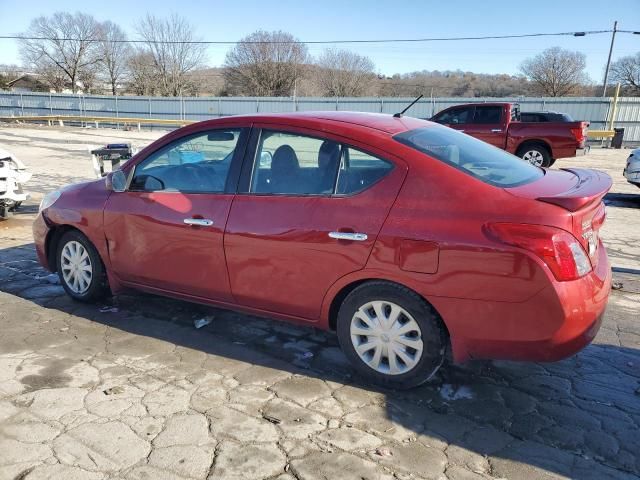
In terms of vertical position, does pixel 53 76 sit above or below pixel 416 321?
above

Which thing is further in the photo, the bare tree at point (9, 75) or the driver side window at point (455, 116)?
the bare tree at point (9, 75)

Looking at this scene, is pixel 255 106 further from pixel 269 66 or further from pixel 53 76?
pixel 53 76

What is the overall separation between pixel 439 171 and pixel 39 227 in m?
3.76

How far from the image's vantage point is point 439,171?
3.05 m

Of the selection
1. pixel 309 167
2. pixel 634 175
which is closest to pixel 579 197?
pixel 309 167

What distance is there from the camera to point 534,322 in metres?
2.77

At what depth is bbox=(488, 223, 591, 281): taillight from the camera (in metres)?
2.69

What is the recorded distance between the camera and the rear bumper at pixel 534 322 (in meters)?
2.72

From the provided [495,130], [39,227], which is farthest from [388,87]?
[39,227]

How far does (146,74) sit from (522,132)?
199 ft

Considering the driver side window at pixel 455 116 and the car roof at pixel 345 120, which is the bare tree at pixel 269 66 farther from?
the car roof at pixel 345 120

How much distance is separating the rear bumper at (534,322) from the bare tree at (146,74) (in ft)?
222

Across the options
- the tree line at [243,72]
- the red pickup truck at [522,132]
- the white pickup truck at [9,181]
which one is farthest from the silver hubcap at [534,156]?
the tree line at [243,72]

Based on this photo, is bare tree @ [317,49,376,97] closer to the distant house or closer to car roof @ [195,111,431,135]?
the distant house
